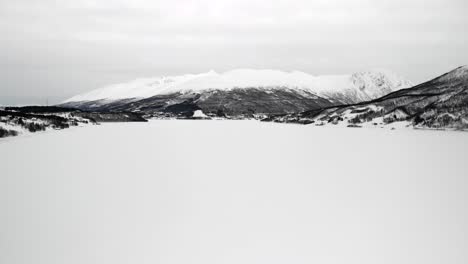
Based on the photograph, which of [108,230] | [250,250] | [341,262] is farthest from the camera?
[108,230]

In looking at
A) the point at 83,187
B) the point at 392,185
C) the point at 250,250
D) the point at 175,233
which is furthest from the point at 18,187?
the point at 392,185

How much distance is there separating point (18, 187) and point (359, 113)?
535 feet

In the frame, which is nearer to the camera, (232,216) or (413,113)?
(232,216)

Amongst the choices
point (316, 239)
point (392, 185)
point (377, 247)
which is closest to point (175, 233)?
point (316, 239)

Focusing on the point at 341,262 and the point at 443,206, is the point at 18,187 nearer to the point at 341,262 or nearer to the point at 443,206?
the point at 341,262

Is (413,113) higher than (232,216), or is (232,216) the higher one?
(413,113)

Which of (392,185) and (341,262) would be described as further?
(392,185)

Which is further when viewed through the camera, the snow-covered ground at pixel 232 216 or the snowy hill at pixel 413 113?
the snowy hill at pixel 413 113

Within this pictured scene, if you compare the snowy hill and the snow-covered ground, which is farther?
the snowy hill

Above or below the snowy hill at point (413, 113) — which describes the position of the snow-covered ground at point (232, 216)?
below

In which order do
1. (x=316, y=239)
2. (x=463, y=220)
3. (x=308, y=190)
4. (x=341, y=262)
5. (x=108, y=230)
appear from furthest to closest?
(x=308, y=190) → (x=463, y=220) → (x=108, y=230) → (x=316, y=239) → (x=341, y=262)

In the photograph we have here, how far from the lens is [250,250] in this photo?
32.2ft

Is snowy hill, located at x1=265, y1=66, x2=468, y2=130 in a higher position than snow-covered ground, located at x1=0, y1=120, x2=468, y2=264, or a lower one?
higher

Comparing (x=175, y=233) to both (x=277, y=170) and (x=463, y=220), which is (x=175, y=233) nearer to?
(x=463, y=220)
